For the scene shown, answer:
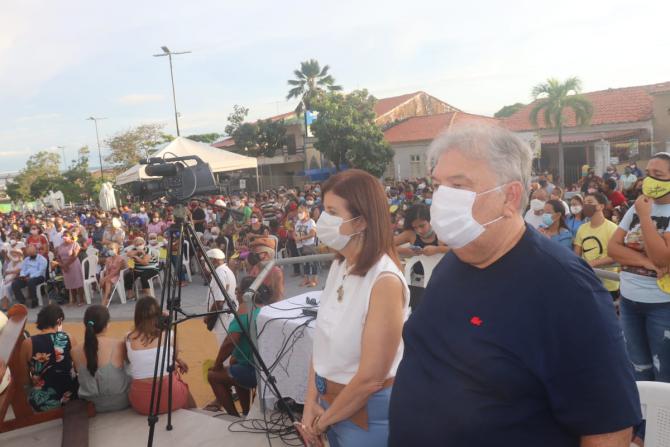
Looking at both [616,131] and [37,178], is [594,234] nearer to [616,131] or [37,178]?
[616,131]

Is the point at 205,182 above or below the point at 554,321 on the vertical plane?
above

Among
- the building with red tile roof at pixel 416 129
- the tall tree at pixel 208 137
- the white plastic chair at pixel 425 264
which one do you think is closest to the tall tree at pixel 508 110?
the building with red tile roof at pixel 416 129

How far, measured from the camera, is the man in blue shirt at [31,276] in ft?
35.5

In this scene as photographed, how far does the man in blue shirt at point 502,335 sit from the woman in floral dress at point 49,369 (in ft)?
11.5

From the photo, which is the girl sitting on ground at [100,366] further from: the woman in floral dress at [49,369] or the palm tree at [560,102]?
the palm tree at [560,102]

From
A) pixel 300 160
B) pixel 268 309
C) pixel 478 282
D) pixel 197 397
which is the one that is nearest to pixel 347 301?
pixel 478 282

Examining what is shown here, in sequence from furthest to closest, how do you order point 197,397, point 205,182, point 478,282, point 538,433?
point 197,397
point 205,182
point 478,282
point 538,433

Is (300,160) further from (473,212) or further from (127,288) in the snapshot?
(473,212)

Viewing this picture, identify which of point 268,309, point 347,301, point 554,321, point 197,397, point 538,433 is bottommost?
point 197,397

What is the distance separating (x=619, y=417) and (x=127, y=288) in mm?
10946

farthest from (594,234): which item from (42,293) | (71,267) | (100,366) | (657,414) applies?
(42,293)

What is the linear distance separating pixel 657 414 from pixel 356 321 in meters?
1.24

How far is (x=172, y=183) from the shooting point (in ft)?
11.2

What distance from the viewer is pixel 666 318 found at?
2787 millimetres
